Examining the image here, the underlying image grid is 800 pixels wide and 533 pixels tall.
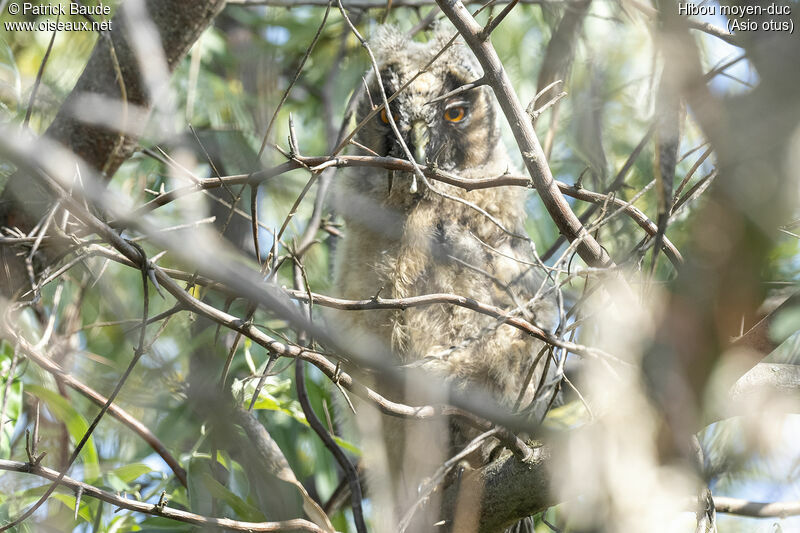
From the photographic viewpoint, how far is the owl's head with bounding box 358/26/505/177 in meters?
2.82

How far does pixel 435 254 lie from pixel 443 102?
0.70 m

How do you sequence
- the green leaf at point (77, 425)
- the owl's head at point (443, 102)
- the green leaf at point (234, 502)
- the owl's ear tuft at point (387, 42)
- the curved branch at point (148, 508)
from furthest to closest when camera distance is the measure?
1. the owl's ear tuft at point (387, 42)
2. the owl's head at point (443, 102)
3. the green leaf at point (77, 425)
4. the green leaf at point (234, 502)
5. the curved branch at point (148, 508)

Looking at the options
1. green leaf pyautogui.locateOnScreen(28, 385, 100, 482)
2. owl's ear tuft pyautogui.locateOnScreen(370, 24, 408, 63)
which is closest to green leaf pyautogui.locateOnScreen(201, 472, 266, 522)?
green leaf pyautogui.locateOnScreen(28, 385, 100, 482)

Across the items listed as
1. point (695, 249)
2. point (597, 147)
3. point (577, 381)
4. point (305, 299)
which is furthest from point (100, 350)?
point (695, 249)

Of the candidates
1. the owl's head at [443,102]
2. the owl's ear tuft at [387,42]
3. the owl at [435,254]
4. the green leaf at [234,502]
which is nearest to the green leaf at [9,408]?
the green leaf at [234,502]

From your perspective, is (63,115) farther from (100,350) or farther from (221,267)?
(221,267)

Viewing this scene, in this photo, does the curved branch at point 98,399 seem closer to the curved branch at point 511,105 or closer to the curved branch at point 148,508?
the curved branch at point 148,508

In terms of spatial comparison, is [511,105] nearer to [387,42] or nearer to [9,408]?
[387,42]

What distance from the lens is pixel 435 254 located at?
245 cm

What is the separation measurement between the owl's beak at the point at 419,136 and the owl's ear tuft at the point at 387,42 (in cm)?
43

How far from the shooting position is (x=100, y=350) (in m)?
2.50

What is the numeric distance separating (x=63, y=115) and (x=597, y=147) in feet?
5.96

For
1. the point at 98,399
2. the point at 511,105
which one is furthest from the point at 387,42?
the point at 98,399

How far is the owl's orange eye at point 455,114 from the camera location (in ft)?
9.37
